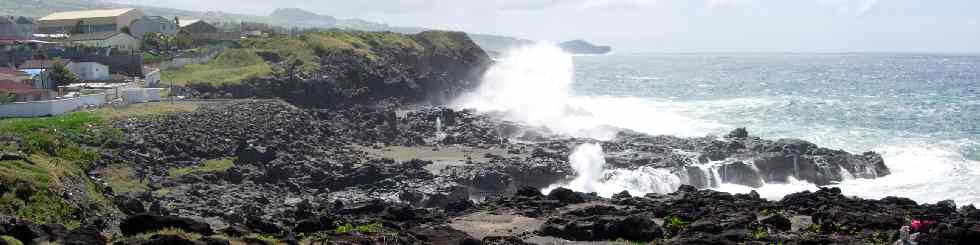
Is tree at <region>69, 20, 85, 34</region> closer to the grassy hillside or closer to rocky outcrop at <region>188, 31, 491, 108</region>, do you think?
rocky outcrop at <region>188, 31, 491, 108</region>

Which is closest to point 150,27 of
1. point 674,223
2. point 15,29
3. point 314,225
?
point 15,29

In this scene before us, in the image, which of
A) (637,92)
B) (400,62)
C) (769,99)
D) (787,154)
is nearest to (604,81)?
(637,92)

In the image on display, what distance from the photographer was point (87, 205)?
30656 mm

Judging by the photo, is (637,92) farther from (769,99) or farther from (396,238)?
(396,238)

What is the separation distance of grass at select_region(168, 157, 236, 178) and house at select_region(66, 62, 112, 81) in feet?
93.0

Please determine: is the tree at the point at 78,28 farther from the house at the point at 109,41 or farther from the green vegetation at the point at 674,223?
the green vegetation at the point at 674,223

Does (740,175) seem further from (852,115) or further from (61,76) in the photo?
(61,76)

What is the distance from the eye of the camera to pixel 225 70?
75.1 m

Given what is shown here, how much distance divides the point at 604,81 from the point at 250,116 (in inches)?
3953

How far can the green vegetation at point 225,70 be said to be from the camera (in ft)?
231

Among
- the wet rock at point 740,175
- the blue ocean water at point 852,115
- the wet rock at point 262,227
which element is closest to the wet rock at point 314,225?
the wet rock at point 262,227

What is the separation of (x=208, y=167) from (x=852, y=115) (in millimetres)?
58271

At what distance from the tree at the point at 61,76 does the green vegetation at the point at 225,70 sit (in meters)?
6.92

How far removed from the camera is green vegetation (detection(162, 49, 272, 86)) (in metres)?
70.5
